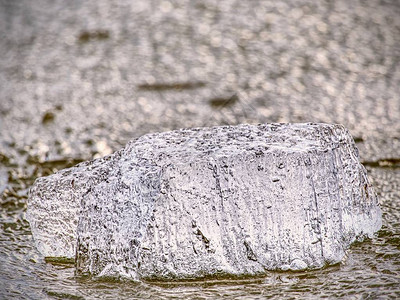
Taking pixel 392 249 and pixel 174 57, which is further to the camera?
pixel 174 57

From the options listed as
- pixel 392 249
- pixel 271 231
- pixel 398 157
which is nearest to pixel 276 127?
pixel 271 231

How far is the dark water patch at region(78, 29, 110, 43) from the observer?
11.5ft

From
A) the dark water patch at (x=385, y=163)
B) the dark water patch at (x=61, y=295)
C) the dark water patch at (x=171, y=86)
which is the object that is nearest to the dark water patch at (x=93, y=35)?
the dark water patch at (x=171, y=86)

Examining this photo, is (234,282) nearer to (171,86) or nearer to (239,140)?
(239,140)

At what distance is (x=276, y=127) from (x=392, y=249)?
0.46 metres

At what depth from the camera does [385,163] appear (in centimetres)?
231

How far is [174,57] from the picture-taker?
3.26 meters

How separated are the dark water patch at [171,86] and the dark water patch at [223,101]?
0.59ft

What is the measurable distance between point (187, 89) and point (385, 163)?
108 centimetres

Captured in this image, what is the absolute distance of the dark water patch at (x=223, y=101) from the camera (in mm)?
2816

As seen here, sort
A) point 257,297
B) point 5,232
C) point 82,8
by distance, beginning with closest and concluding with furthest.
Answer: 1. point 257,297
2. point 5,232
3. point 82,8

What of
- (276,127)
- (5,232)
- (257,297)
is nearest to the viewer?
(257,297)

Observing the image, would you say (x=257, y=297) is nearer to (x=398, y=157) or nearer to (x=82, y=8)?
(x=398, y=157)

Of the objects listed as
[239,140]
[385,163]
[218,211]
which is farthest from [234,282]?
[385,163]
